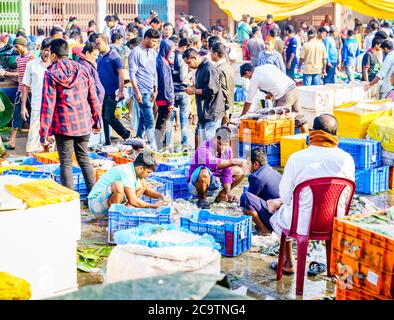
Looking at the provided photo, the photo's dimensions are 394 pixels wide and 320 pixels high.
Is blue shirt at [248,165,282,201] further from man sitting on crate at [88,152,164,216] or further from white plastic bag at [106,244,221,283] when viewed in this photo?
white plastic bag at [106,244,221,283]

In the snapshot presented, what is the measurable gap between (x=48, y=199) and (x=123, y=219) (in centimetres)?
165

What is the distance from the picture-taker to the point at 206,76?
422 inches

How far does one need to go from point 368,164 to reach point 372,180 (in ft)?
0.75

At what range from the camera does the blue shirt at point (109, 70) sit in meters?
12.0

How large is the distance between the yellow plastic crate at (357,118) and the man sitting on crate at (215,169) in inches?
80.6

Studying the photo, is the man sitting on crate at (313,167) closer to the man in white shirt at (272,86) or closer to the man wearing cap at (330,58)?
the man in white shirt at (272,86)

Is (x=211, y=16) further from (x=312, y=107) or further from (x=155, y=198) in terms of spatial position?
(x=155, y=198)

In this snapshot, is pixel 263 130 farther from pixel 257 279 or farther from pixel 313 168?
pixel 313 168

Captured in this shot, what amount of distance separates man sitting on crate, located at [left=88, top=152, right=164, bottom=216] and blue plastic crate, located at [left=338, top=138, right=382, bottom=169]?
9.62ft

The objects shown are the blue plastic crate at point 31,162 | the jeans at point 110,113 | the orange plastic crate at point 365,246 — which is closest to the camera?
the orange plastic crate at point 365,246

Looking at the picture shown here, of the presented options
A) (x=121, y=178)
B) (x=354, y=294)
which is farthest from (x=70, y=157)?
(x=354, y=294)

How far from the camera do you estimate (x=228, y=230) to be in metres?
7.42

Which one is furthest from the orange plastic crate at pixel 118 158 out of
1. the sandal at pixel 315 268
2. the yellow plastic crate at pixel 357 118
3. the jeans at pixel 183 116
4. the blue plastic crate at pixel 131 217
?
the sandal at pixel 315 268
